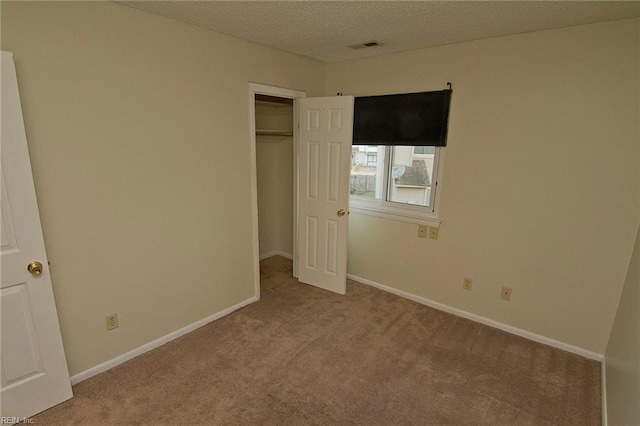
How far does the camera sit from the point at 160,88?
→ 2.28 m

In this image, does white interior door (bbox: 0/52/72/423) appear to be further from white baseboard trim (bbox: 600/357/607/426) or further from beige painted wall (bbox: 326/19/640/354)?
white baseboard trim (bbox: 600/357/607/426)

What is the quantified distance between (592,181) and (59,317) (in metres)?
3.67

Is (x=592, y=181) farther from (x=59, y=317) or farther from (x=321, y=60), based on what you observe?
(x=59, y=317)

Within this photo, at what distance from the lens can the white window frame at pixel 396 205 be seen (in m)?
3.05

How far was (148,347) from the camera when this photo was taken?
8.21 feet

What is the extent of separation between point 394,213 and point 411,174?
1.38ft

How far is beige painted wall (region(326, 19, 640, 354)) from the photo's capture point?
224 cm

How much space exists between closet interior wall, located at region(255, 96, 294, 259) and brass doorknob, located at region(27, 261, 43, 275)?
2.65 meters

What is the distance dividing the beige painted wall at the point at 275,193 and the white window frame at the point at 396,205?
41.0 inches

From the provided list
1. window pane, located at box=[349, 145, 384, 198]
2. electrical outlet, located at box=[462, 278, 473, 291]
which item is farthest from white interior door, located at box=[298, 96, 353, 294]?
electrical outlet, located at box=[462, 278, 473, 291]

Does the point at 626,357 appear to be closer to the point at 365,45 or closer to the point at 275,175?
the point at 365,45

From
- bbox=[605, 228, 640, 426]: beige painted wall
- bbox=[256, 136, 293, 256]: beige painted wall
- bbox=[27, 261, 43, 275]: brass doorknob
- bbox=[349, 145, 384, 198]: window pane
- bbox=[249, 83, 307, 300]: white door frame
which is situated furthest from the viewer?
bbox=[256, 136, 293, 256]: beige painted wall

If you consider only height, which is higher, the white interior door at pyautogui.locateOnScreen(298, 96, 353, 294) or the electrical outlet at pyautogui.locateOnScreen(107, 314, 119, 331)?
the white interior door at pyautogui.locateOnScreen(298, 96, 353, 294)

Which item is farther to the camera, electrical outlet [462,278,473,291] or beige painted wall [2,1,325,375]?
electrical outlet [462,278,473,291]
